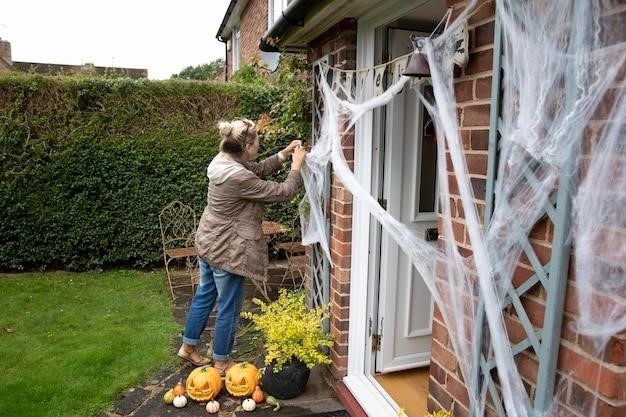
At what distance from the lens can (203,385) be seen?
3168mm

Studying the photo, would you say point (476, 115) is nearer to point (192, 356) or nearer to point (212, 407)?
point (212, 407)

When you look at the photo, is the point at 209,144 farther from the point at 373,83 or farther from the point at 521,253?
the point at 521,253

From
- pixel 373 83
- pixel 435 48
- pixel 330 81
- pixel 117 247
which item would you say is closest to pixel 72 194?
pixel 117 247

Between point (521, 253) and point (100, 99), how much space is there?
6042 mm

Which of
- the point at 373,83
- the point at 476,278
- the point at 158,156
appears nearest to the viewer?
the point at 476,278

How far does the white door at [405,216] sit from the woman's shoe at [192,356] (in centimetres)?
142

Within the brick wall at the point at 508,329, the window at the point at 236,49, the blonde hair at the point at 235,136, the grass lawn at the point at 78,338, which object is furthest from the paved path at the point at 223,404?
the window at the point at 236,49

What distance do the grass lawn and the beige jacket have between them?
Answer: 47.9 inches

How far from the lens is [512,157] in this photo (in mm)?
1494

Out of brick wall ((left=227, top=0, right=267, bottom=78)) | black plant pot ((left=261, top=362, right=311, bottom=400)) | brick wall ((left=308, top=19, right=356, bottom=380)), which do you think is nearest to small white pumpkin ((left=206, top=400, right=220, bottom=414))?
black plant pot ((left=261, top=362, right=311, bottom=400))

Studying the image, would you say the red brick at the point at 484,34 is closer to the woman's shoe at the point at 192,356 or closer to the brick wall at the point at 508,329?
the brick wall at the point at 508,329

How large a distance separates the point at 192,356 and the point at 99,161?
359 centimetres

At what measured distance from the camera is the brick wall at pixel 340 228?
9.95ft

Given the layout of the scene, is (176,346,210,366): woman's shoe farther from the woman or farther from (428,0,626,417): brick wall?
(428,0,626,417): brick wall
